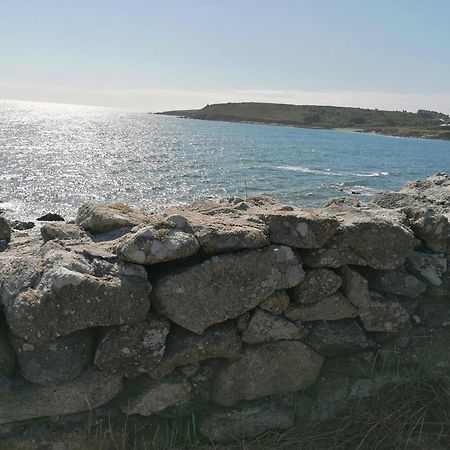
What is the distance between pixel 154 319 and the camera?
4.65m

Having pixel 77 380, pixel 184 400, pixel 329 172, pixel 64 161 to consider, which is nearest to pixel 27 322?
pixel 77 380

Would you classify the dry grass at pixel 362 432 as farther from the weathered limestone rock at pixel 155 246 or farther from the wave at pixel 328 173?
the wave at pixel 328 173

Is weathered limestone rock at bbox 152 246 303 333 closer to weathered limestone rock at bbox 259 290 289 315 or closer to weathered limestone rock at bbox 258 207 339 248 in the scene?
weathered limestone rock at bbox 259 290 289 315

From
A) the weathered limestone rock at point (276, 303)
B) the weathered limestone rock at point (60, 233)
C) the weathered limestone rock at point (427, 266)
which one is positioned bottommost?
the weathered limestone rock at point (276, 303)

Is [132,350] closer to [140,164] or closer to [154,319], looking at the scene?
[154,319]

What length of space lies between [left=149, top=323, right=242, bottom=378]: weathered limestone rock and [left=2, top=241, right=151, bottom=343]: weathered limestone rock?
1.52 ft

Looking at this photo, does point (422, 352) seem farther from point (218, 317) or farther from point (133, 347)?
point (133, 347)

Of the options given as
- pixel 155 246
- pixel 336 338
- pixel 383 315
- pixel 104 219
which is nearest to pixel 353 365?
pixel 336 338

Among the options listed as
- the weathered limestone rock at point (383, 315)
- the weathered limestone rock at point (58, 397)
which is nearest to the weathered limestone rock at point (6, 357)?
the weathered limestone rock at point (58, 397)

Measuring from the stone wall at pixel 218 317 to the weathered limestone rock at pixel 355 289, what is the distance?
0.01 m

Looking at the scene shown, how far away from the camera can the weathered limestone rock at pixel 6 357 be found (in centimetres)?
434

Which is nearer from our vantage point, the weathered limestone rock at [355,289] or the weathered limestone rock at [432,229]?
the weathered limestone rock at [355,289]

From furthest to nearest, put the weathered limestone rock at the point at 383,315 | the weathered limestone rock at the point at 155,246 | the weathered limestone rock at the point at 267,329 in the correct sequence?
1. the weathered limestone rock at the point at 383,315
2. the weathered limestone rock at the point at 267,329
3. the weathered limestone rock at the point at 155,246

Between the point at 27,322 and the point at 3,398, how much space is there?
2.51 ft
